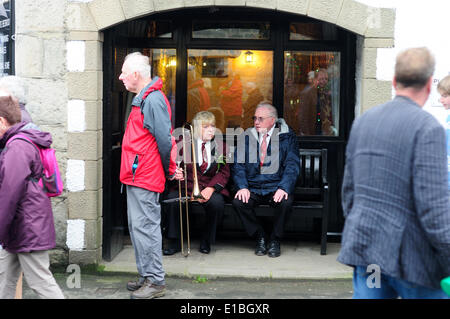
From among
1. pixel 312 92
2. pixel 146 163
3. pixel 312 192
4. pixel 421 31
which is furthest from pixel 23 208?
pixel 312 92

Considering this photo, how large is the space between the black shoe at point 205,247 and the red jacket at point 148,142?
168 centimetres

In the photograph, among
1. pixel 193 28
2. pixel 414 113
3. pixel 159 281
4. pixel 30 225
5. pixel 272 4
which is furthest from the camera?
pixel 193 28

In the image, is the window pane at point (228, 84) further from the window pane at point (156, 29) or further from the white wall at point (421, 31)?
the white wall at point (421, 31)

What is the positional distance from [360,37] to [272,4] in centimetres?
99

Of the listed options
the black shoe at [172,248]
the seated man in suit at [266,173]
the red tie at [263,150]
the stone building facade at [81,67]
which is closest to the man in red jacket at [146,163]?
the stone building facade at [81,67]

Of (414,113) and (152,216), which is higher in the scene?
(414,113)

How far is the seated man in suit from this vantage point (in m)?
6.26

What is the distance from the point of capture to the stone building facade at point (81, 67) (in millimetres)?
5559

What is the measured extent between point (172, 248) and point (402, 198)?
395 cm

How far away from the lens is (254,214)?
6324mm

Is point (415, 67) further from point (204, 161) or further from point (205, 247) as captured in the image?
point (205, 247)

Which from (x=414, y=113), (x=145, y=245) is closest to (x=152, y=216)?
(x=145, y=245)

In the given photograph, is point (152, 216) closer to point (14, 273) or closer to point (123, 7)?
point (14, 273)
